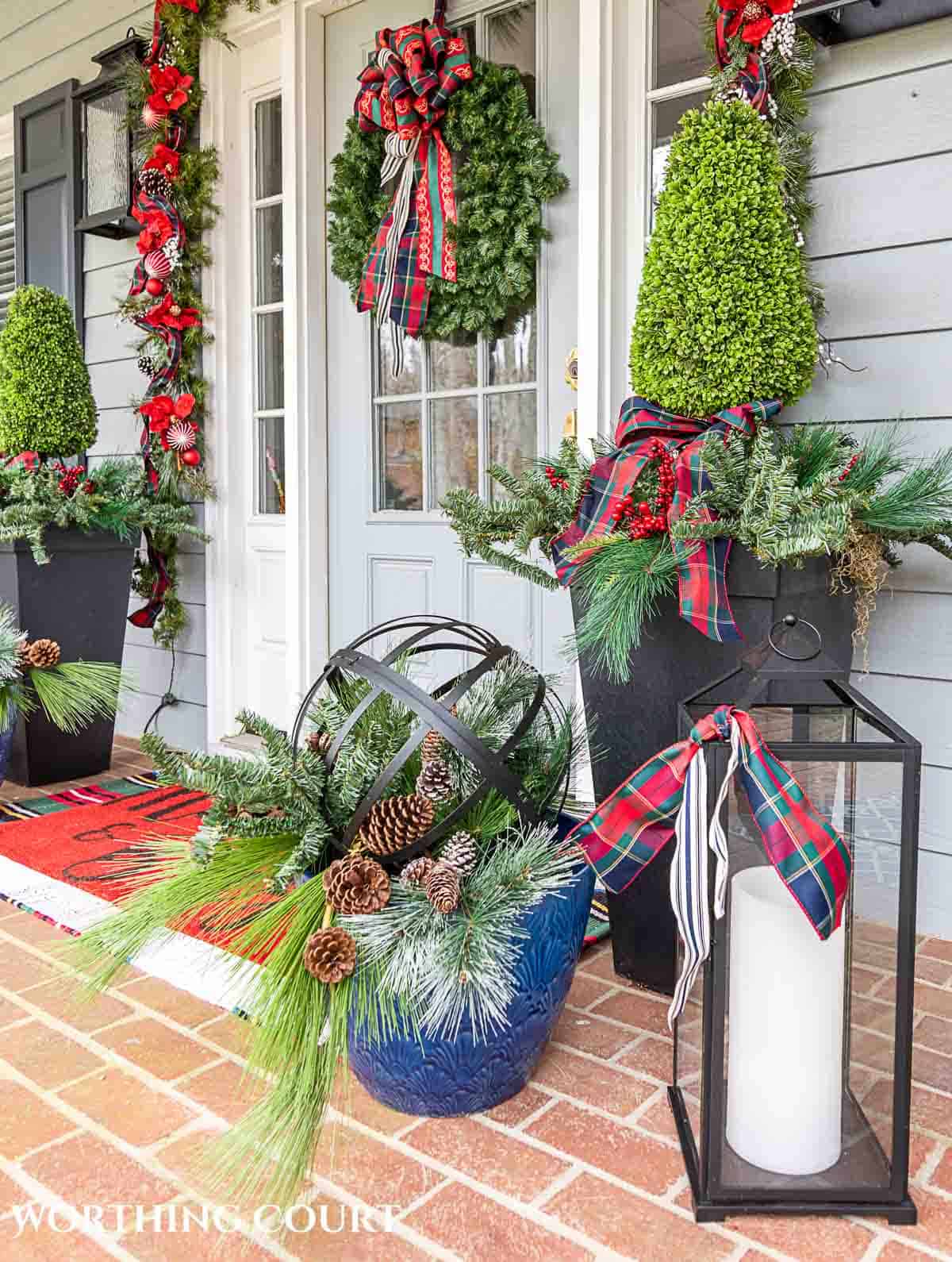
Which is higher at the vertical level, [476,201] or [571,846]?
[476,201]

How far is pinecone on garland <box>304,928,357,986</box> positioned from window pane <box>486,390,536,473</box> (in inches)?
68.5

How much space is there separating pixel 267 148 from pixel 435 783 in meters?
2.61

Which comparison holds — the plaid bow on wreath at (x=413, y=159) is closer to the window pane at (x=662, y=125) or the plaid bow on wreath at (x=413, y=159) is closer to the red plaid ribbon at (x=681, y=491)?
the window pane at (x=662, y=125)

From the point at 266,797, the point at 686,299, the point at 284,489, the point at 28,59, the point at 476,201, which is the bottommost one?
the point at 266,797

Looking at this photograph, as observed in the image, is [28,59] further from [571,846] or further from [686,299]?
[571,846]

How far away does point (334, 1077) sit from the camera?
1157 mm

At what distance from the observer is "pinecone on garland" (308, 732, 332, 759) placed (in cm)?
147

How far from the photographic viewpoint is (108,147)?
3.56 m

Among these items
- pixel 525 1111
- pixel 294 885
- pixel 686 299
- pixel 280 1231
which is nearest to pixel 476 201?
pixel 686 299

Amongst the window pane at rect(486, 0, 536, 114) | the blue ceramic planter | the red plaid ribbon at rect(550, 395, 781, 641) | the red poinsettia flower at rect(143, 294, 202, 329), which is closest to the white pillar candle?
the blue ceramic planter

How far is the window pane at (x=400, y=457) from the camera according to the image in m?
2.97

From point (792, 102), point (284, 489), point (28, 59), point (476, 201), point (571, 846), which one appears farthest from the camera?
point (28, 59)

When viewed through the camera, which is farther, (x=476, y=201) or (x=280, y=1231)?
(x=476, y=201)

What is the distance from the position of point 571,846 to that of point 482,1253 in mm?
493
